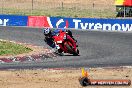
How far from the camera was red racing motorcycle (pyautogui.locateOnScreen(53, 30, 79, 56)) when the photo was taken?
2383 centimetres

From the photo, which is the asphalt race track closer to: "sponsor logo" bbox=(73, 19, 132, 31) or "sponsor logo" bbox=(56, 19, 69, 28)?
"sponsor logo" bbox=(73, 19, 132, 31)

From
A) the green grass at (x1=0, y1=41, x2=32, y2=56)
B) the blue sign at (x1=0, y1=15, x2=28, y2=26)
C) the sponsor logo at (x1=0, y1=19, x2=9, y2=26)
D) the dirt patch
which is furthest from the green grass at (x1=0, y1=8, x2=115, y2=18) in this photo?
the dirt patch

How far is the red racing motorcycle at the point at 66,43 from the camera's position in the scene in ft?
78.2

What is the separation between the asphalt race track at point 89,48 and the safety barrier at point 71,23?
2132 millimetres

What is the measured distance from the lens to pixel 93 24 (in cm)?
3619

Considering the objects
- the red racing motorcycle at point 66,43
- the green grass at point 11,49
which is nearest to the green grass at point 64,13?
the green grass at point 11,49

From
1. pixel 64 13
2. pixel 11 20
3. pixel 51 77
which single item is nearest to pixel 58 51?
pixel 51 77

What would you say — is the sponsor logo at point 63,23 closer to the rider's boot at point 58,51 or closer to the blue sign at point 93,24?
the blue sign at point 93,24

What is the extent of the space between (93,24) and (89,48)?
950 centimetres

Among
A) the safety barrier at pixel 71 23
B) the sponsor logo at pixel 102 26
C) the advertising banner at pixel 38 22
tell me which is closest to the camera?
the sponsor logo at pixel 102 26

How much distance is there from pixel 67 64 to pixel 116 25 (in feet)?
51.1

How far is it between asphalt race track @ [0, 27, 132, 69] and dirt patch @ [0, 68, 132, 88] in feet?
5.92

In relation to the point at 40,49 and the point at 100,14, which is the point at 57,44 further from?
the point at 100,14

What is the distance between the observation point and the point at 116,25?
35.6m
